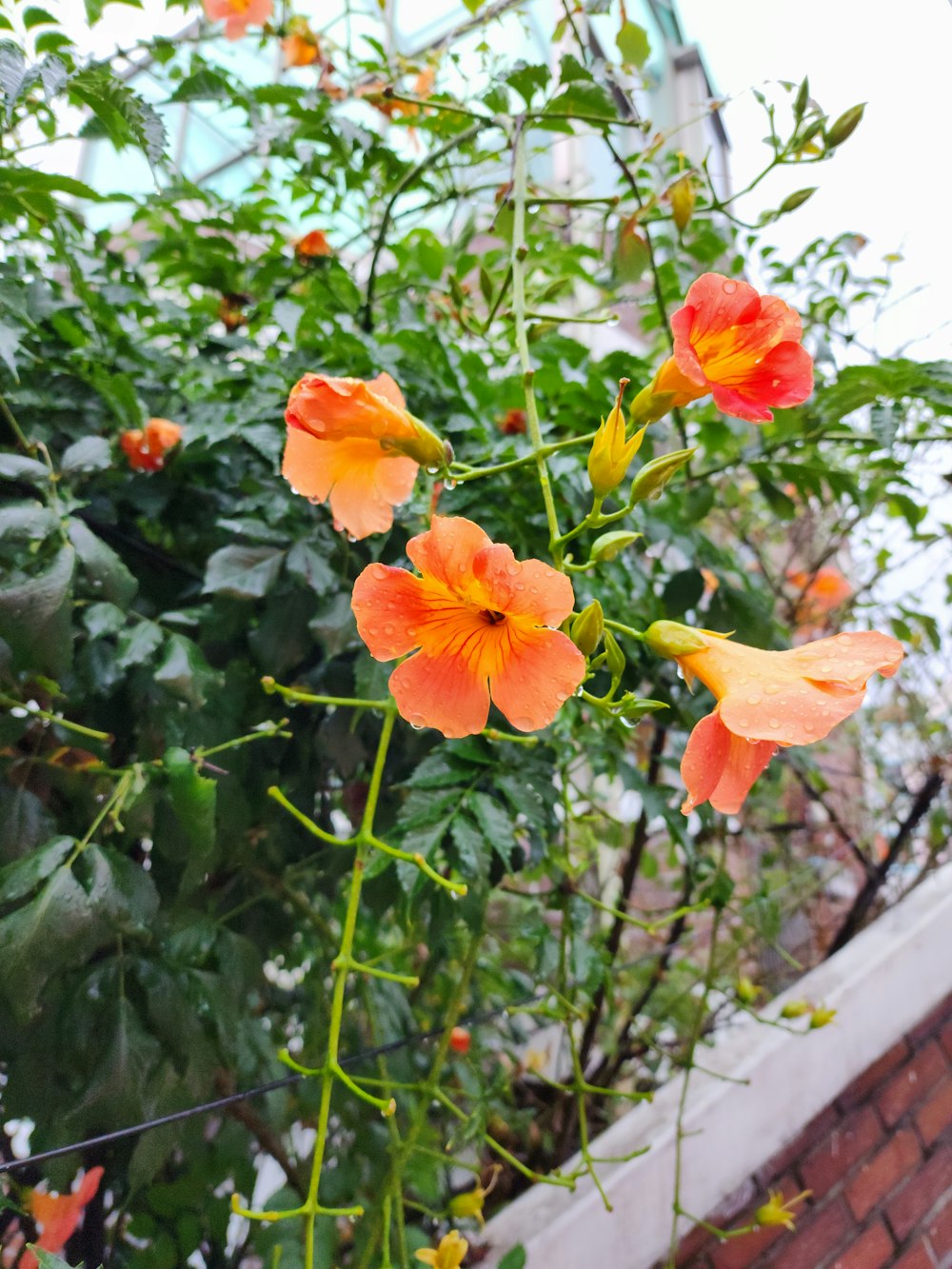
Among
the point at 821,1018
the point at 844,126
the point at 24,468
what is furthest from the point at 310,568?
the point at 821,1018

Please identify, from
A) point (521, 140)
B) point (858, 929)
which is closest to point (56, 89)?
point (521, 140)

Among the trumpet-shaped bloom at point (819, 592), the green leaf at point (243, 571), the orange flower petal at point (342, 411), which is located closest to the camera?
the orange flower petal at point (342, 411)

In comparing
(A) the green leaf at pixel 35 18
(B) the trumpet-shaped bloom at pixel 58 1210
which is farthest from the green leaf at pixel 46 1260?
(A) the green leaf at pixel 35 18

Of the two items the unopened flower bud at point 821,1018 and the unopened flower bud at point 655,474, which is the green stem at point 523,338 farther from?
the unopened flower bud at point 821,1018

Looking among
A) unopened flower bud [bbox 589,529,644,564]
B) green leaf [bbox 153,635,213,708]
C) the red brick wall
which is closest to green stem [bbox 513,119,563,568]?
unopened flower bud [bbox 589,529,644,564]

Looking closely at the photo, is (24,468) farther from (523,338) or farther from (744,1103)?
(744,1103)

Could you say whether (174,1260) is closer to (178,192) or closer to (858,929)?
(178,192)

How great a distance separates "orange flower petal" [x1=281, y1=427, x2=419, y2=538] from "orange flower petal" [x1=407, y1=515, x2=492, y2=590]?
0.19m

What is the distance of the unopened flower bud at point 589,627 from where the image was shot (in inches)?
18.2

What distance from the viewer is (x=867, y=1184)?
1.29 m

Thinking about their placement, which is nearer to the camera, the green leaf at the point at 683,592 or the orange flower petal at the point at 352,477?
the orange flower petal at the point at 352,477

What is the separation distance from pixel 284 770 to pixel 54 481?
415 mm

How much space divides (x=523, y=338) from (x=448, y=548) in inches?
9.9

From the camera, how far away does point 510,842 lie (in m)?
0.71
